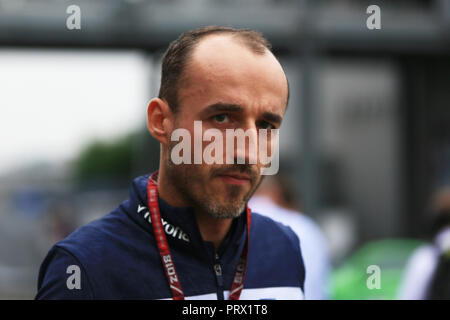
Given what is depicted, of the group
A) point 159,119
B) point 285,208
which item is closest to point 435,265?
point 285,208

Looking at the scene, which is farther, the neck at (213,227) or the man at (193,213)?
the neck at (213,227)

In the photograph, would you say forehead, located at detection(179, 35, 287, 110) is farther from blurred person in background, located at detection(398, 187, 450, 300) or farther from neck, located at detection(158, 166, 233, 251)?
blurred person in background, located at detection(398, 187, 450, 300)

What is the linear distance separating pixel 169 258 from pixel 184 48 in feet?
1.61

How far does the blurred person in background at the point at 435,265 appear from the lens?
3352 mm

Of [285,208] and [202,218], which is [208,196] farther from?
[285,208]

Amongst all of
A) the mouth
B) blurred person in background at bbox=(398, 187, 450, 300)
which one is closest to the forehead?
the mouth

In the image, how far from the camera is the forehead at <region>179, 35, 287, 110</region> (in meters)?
1.27

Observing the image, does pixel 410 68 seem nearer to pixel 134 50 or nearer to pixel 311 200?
pixel 311 200

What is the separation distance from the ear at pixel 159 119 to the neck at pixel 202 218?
11cm

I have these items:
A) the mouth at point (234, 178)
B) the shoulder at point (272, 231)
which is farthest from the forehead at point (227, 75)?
the shoulder at point (272, 231)

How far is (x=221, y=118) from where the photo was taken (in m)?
1.28

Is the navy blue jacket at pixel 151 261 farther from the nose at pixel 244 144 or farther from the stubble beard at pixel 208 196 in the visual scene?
the nose at pixel 244 144

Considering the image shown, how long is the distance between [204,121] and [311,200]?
6.19 metres
